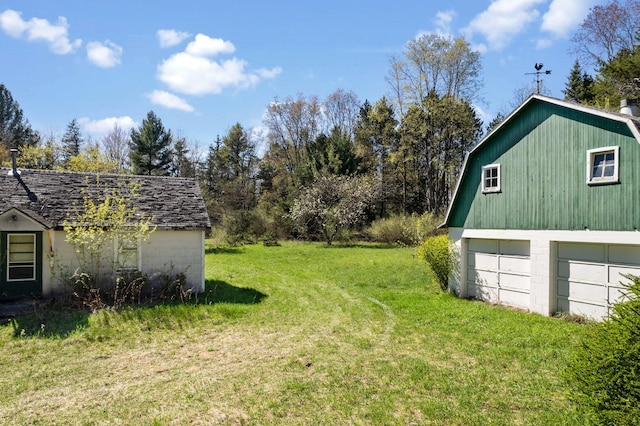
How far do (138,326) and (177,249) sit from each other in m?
4.06

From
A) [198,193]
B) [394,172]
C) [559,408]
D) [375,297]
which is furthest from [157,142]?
[559,408]

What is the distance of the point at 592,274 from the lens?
10.3m

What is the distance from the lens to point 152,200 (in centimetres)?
1467

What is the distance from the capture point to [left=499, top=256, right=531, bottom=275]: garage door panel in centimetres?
1188

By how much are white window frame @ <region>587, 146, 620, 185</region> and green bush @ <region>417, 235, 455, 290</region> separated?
5.03 m

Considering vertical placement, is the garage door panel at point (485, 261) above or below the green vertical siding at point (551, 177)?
below

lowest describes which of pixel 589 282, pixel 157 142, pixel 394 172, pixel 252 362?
pixel 252 362

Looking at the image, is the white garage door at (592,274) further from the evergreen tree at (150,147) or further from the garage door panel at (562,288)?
the evergreen tree at (150,147)

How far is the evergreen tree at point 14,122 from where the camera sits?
40438 mm

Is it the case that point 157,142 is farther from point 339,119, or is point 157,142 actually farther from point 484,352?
point 484,352

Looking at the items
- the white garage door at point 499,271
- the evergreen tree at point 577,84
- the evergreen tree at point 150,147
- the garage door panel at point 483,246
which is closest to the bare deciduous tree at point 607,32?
the evergreen tree at point 577,84

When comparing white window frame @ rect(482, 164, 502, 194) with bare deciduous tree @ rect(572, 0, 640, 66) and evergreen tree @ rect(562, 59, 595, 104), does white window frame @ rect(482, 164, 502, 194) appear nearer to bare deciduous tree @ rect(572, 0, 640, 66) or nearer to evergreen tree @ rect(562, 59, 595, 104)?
bare deciduous tree @ rect(572, 0, 640, 66)

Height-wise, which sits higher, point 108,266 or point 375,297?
point 108,266

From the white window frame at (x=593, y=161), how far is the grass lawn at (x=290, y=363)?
360cm
